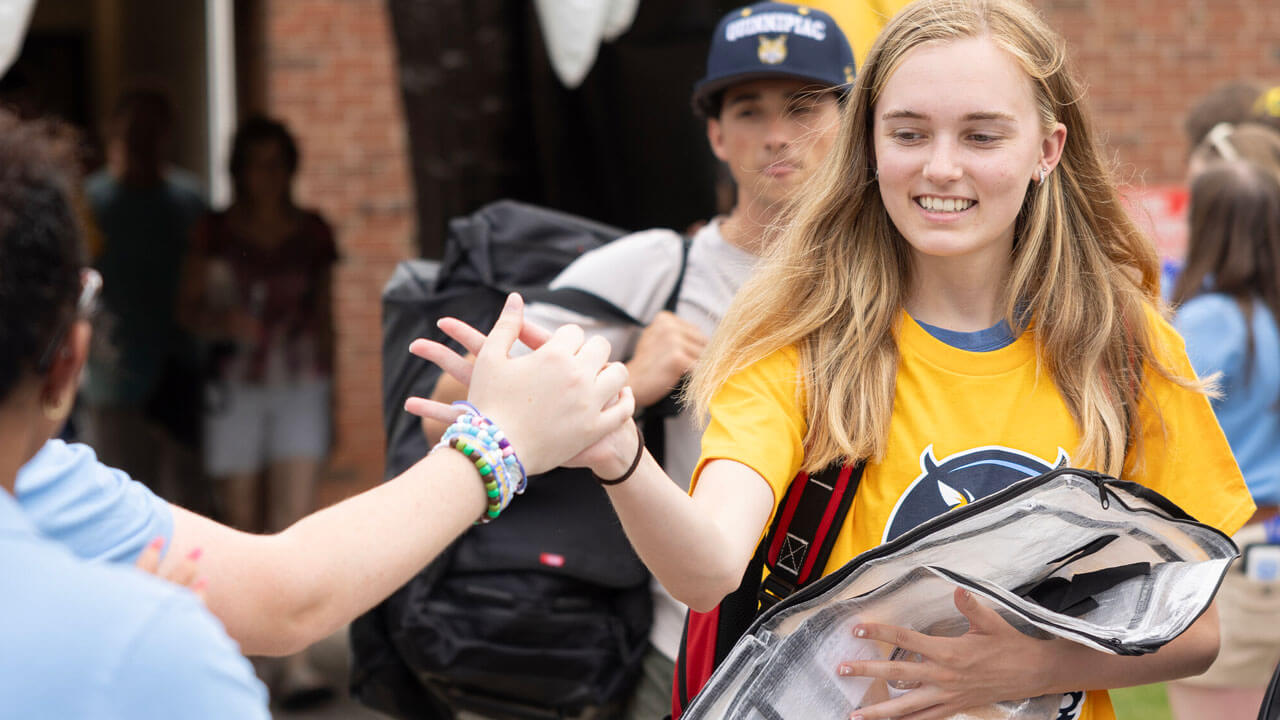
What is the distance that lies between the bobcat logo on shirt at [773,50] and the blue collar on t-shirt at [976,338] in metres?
0.87

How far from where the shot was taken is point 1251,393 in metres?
3.23

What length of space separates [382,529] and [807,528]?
2.05 ft

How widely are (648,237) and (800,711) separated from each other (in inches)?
46.5

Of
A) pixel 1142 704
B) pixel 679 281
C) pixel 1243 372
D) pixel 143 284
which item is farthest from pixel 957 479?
pixel 143 284

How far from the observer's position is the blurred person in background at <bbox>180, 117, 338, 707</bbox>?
5.14 meters

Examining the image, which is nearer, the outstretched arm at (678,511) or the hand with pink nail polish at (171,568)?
the hand with pink nail polish at (171,568)

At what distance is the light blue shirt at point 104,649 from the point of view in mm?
936

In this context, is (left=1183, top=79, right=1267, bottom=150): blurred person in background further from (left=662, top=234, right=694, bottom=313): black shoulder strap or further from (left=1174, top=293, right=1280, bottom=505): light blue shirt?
(left=662, top=234, right=694, bottom=313): black shoulder strap

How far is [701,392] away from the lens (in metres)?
1.76

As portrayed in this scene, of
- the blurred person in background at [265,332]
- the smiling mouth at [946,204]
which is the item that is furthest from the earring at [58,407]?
the blurred person in background at [265,332]

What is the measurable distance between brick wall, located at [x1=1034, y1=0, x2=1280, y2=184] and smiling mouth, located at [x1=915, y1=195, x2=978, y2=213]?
218 inches

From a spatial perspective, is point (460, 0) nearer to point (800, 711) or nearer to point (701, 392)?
point (701, 392)

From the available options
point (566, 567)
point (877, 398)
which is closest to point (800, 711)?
point (877, 398)

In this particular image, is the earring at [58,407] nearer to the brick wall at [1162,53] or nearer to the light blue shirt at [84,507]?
the light blue shirt at [84,507]
